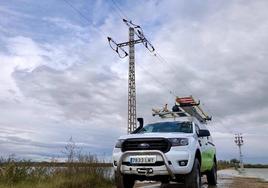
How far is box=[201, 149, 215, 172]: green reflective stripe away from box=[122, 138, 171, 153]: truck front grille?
7.90 ft

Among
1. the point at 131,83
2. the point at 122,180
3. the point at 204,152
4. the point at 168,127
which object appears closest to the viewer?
the point at 122,180

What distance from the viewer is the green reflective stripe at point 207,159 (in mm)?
12062

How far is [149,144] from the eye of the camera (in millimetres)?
9805

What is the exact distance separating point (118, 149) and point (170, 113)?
12.7 ft

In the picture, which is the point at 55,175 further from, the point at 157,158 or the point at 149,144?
the point at 157,158

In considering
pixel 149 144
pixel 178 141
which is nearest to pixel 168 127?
pixel 178 141

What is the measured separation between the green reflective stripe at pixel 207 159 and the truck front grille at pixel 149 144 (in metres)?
2.41

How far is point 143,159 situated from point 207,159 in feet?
13.0

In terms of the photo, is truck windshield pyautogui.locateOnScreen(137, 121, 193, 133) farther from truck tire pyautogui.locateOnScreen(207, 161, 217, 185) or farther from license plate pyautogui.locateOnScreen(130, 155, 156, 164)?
truck tire pyautogui.locateOnScreen(207, 161, 217, 185)

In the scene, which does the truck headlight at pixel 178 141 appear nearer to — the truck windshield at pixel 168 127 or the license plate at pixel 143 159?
the license plate at pixel 143 159

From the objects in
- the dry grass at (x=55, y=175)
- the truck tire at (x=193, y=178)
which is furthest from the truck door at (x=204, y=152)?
the dry grass at (x=55, y=175)

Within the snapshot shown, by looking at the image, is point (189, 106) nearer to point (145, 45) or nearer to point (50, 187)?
point (50, 187)

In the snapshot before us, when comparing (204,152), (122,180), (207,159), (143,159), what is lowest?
(122,180)

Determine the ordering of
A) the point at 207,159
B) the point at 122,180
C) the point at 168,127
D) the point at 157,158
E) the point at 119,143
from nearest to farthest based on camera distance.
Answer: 1. the point at 157,158
2. the point at 122,180
3. the point at 119,143
4. the point at 168,127
5. the point at 207,159
